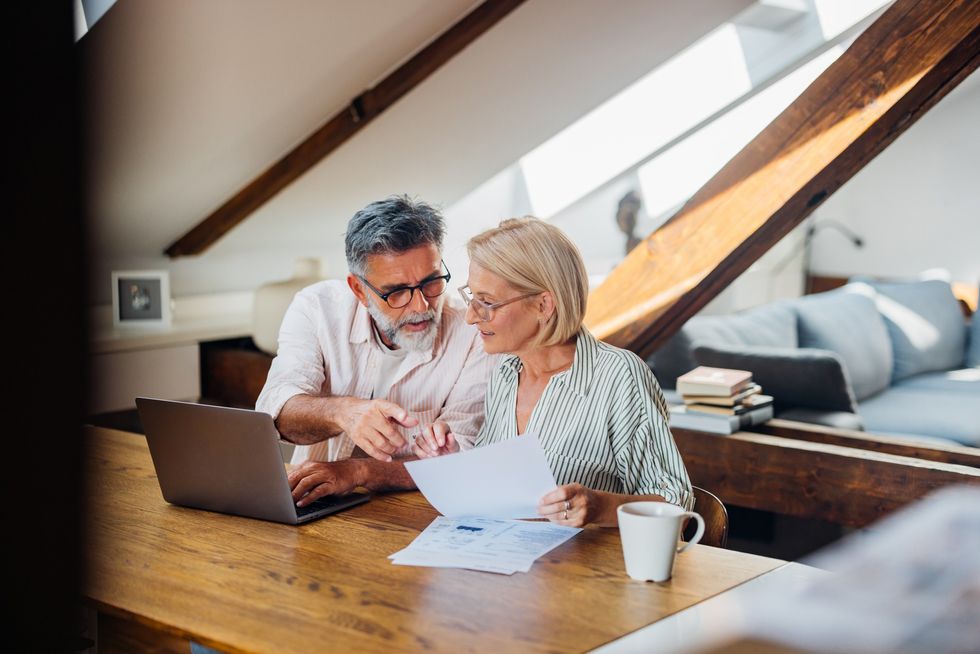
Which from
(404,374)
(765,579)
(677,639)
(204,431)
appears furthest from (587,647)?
(404,374)

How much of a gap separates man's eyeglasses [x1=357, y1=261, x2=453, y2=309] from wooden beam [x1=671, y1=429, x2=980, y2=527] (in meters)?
1.00

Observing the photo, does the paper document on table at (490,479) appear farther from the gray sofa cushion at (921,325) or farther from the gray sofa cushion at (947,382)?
the gray sofa cushion at (921,325)

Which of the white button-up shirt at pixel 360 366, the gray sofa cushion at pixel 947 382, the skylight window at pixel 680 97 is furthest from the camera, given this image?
the skylight window at pixel 680 97

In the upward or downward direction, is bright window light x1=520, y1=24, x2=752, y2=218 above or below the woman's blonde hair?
above

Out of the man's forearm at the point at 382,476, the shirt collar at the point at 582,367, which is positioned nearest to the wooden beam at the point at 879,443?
the shirt collar at the point at 582,367

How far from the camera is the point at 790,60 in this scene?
183 inches

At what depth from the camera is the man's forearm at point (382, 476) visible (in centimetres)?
181

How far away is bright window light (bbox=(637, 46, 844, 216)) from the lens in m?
5.43

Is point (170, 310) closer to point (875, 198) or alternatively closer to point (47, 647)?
point (47, 647)

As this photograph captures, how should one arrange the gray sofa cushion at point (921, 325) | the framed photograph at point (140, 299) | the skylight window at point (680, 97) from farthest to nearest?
1. the gray sofa cushion at point (921, 325)
2. the skylight window at point (680, 97)
3. the framed photograph at point (140, 299)

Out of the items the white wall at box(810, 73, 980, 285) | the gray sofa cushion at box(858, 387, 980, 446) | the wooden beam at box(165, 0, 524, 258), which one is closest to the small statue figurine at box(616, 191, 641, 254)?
the gray sofa cushion at box(858, 387, 980, 446)

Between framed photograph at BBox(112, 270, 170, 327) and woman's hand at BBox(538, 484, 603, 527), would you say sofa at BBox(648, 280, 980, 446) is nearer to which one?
framed photograph at BBox(112, 270, 170, 327)

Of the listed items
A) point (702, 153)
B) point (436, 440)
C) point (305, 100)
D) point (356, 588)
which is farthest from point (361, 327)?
point (702, 153)

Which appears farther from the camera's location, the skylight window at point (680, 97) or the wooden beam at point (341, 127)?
the skylight window at point (680, 97)
